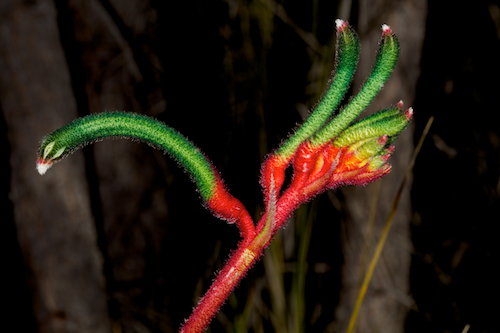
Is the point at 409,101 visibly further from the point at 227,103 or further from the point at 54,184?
the point at 54,184

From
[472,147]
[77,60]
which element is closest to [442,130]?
[472,147]

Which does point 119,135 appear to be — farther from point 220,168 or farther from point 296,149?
point 220,168

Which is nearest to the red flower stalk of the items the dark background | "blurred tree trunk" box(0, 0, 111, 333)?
the dark background

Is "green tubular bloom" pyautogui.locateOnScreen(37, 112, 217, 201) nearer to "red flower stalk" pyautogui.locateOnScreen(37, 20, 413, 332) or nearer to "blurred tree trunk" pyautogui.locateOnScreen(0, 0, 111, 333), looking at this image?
"red flower stalk" pyautogui.locateOnScreen(37, 20, 413, 332)

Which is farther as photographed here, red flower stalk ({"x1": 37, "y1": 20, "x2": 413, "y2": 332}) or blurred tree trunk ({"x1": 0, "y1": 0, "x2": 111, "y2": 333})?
blurred tree trunk ({"x1": 0, "y1": 0, "x2": 111, "y2": 333})

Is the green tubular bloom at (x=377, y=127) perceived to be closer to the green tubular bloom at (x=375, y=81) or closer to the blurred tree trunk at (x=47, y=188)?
the green tubular bloom at (x=375, y=81)

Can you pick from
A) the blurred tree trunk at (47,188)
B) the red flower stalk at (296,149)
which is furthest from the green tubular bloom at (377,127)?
the blurred tree trunk at (47,188)

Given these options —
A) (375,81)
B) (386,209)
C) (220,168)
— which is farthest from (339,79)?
(220,168)
